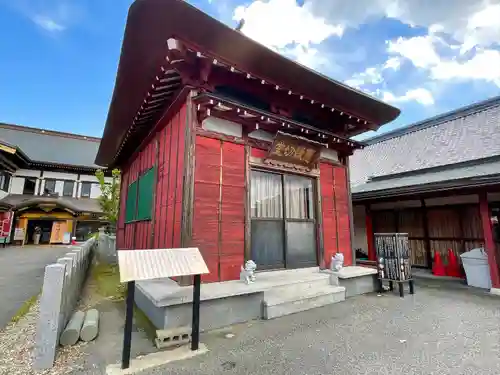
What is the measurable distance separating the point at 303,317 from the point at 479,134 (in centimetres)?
917

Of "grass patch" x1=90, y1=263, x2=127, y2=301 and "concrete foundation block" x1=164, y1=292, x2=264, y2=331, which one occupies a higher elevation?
"concrete foundation block" x1=164, y1=292, x2=264, y2=331

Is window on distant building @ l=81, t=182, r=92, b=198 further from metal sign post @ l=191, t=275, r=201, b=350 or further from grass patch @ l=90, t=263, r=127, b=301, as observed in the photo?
metal sign post @ l=191, t=275, r=201, b=350

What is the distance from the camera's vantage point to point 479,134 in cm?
863

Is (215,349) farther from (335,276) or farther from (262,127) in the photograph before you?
(262,127)

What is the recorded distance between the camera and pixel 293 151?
4996 mm

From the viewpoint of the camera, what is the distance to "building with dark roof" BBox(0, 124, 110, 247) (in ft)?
56.0

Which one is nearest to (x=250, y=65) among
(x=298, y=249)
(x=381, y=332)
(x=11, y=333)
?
(x=298, y=249)

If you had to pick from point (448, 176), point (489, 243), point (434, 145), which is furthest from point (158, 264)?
point (434, 145)

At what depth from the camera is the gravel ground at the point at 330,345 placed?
2377 mm

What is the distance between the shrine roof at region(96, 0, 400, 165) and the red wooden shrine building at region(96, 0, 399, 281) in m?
0.02

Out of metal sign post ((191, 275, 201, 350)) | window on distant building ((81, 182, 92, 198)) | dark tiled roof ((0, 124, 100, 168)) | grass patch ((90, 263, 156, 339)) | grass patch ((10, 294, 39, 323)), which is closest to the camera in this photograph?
metal sign post ((191, 275, 201, 350))

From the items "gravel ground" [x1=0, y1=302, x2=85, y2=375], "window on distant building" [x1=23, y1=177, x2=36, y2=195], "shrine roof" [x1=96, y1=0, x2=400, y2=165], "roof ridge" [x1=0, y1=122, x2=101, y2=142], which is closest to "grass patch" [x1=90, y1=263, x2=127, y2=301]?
"gravel ground" [x1=0, y1=302, x2=85, y2=375]

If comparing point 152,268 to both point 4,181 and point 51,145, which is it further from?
point 51,145

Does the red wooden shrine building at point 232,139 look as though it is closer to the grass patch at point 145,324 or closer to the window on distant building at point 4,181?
the grass patch at point 145,324
